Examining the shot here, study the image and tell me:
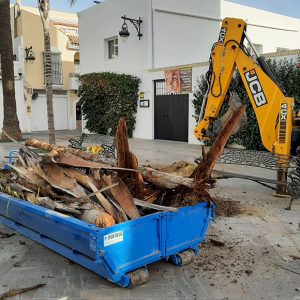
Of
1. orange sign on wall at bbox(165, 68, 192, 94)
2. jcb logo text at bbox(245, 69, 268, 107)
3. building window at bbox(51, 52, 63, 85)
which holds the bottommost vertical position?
jcb logo text at bbox(245, 69, 268, 107)

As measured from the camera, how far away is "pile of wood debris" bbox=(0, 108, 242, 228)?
12.3 feet

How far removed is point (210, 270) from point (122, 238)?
120 cm

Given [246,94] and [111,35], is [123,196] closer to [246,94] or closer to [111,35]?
[246,94]

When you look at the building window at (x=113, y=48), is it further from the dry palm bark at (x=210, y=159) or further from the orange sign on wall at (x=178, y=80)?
the dry palm bark at (x=210, y=159)

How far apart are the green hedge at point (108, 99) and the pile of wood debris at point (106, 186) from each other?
12551 millimetres

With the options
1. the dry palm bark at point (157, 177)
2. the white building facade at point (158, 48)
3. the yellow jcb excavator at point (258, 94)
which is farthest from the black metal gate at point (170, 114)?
the dry palm bark at point (157, 177)

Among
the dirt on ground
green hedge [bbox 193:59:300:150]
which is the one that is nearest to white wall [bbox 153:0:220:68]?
green hedge [bbox 193:59:300:150]

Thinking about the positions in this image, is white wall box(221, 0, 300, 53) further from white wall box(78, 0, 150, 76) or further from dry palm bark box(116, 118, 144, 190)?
dry palm bark box(116, 118, 144, 190)

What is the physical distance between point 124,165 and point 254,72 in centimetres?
383

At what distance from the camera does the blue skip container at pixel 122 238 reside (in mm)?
3211

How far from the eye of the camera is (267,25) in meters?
23.6

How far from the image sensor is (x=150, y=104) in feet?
56.8

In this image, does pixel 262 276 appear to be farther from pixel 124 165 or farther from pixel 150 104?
pixel 150 104

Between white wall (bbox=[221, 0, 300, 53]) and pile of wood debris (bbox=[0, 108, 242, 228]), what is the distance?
18.6 meters
